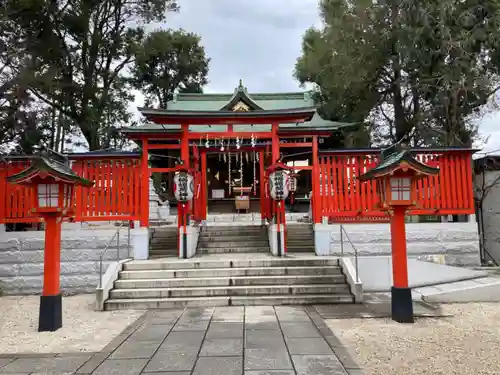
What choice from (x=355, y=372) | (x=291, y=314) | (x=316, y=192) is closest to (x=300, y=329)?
(x=291, y=314)

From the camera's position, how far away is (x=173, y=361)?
487 cm

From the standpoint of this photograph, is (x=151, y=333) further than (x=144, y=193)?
No

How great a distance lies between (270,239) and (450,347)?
19.1 ft

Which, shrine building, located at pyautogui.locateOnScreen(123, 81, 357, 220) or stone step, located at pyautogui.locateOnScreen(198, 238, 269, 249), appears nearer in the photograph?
shrine building, located at pyautogui.locateOnScreen(123, 81, 357, 220)

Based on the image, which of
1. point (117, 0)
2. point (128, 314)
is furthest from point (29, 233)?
point (117, 0)

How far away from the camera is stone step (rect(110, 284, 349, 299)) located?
318 inches

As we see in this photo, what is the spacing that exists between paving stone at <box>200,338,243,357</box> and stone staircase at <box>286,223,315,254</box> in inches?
212

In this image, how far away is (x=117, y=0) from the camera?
22594mm

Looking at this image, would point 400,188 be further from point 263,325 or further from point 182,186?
point 182,186

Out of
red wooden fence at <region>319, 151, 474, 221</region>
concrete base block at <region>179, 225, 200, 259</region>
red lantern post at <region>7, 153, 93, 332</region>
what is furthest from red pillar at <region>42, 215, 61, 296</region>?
red wooden fence at <region>319, 151, 474, 221</region>

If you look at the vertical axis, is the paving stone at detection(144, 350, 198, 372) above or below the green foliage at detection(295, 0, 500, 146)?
below

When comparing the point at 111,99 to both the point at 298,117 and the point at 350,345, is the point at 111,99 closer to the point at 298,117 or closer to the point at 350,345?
the point at 298,117

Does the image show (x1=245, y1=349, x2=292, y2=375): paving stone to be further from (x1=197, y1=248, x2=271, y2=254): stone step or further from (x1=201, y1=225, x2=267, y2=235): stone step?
(x1=201, y1=225, x2=267, y2=235): stone step

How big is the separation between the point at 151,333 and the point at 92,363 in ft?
4.32
